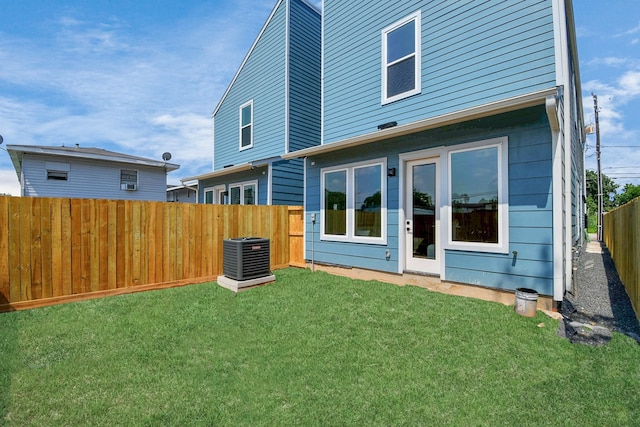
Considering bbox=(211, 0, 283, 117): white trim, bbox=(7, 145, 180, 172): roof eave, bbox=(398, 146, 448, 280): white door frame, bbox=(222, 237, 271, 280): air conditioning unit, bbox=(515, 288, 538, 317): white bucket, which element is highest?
bbox=(211, 0, 283, 117): white trim

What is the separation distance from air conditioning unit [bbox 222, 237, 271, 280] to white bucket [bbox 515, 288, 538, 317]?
4.23m

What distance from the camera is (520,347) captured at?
9.89 ft

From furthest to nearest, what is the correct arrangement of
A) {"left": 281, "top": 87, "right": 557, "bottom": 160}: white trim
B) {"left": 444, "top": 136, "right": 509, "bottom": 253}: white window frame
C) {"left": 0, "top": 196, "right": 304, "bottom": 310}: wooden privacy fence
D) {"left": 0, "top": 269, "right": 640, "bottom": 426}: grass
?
{"left": 0, "top": 196, "right": 304, "bottom": 310}: wooden privacy fence < {"left": 444, "top": 136, "right": 509, "bottom": 253}: white window frame < {"left": 281, "top": 87, "right": 557, "bottom": 160}: white trim < {"left": 0, "top": 269, "right": 640, "bottom": 426}: grass

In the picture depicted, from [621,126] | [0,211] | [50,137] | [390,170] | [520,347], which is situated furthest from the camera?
[621,126]

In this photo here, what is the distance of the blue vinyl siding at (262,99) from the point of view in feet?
31.8

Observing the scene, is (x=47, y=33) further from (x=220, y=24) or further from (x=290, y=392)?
(x=290, y=392)

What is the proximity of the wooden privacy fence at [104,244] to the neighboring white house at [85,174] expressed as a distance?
10233 mm

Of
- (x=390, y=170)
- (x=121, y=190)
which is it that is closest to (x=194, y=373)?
(x=390, y=170)

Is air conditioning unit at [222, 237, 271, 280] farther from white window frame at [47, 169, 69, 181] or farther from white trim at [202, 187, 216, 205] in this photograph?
white window frame at [47, 169, 69, 181]

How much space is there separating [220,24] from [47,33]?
4991 mm

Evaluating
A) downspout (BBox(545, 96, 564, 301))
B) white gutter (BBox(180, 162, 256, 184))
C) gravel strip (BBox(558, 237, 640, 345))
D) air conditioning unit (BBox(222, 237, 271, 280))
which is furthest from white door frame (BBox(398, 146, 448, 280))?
white gutter (BBox(180, 162, 256, 184))

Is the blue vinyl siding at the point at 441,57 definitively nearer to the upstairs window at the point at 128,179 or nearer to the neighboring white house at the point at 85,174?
the neighboring white house at the point at 85,174

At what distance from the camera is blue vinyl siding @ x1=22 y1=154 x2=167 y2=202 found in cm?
1230

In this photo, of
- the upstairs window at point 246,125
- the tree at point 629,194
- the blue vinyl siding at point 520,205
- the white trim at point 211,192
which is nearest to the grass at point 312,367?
the blue vinyl siding at point 520,205
